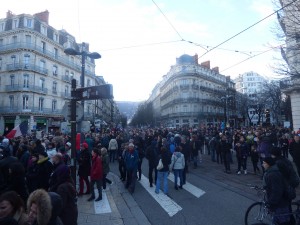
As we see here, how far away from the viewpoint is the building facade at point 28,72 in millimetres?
34500

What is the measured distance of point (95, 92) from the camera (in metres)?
6.63

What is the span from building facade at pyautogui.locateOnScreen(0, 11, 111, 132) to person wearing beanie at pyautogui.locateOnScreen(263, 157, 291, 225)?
33283 mm

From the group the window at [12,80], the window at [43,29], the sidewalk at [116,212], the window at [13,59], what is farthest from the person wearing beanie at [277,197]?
the window at [43,29]

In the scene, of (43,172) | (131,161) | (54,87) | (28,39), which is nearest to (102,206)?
(131,161)

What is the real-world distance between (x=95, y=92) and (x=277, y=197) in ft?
15.7

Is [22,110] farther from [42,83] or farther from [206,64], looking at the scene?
[206,64]

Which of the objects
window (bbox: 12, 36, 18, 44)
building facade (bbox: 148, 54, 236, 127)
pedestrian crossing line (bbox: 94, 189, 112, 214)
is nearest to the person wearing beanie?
pedestrian crossing line (bbox: 94, 189, 112, 214)

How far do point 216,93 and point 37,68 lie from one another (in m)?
40.2

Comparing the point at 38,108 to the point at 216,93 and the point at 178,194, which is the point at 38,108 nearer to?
the point at 178,194

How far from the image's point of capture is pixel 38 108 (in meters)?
35.9

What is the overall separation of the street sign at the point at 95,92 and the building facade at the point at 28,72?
1150 inches

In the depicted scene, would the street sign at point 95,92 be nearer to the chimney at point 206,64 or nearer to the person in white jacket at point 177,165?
the person in white jacket at point 177,165

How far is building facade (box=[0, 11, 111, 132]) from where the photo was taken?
34500 millimetres

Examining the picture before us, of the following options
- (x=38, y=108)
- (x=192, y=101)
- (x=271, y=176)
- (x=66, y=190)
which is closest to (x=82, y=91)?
(x=66, y=190)
